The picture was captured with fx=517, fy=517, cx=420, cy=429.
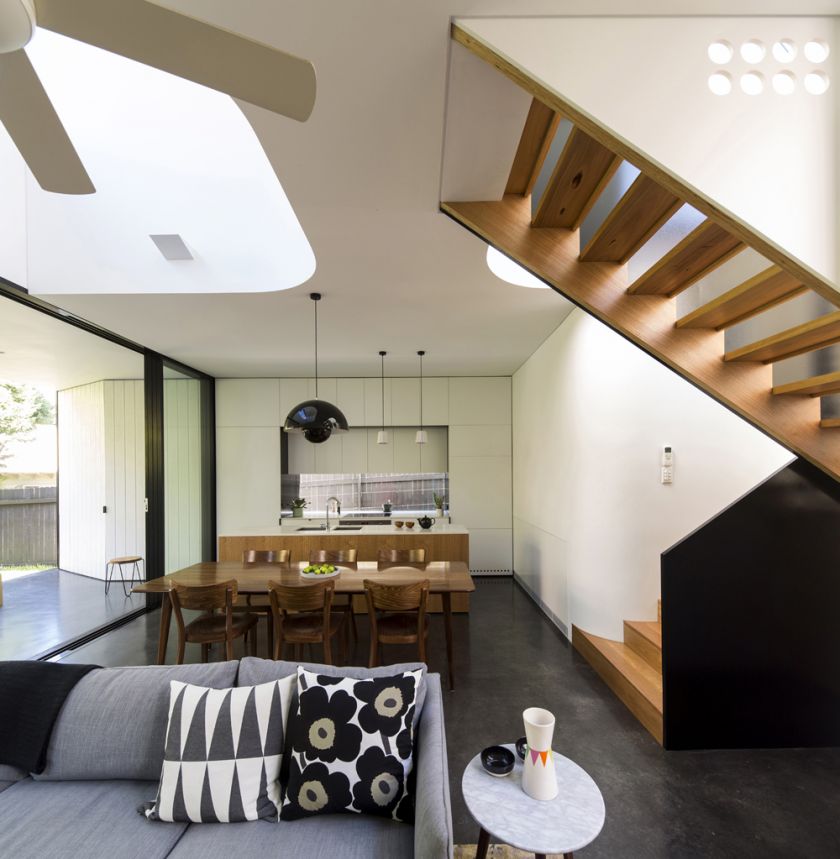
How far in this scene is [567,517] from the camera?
4672 millimetres

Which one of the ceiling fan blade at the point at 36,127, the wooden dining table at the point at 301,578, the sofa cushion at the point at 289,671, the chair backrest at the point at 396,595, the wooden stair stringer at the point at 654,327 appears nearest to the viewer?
the ceiling fan blade at the point at 36,127

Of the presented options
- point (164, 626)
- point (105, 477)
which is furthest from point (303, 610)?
point (105, 477)

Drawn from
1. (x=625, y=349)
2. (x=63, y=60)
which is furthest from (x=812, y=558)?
(x=63, y=60)

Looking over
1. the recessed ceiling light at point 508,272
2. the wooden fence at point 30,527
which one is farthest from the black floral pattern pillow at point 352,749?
the wooden fence at point 30,527

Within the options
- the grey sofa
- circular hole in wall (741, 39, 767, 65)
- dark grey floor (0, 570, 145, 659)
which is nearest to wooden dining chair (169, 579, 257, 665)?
the grey sofa

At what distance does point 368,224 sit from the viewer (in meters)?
2.78

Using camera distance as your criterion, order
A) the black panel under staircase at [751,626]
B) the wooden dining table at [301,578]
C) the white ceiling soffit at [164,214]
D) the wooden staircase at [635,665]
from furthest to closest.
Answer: the wooden dining table at [301,578] → the white ceiling soffit at [164,214] → the wooden staircase at [635,665] → the black panel under staircase at [751,626]

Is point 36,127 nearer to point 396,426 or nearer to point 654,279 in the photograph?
point 654,279

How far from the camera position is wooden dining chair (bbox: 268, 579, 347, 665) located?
132 inches

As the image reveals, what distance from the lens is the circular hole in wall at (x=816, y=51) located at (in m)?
1.52

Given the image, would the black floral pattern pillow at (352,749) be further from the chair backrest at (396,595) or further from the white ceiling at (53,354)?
the white ceiling at (53,354)

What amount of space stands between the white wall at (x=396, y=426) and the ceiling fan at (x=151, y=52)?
20.0 ft

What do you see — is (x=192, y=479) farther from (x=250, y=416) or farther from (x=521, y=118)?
(x=521, y=118)

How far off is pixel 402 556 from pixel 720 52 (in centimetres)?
387
